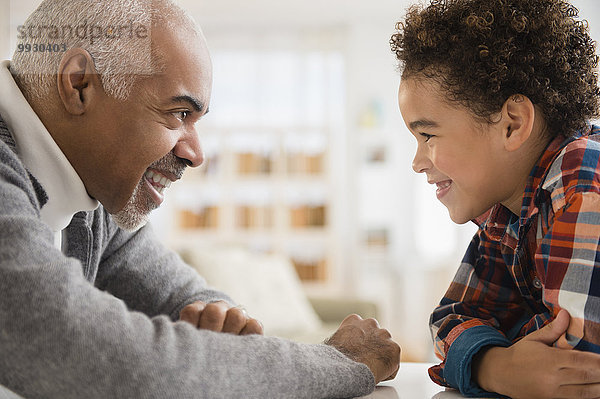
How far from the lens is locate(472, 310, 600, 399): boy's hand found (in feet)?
2.40

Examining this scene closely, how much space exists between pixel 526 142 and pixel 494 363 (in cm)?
37

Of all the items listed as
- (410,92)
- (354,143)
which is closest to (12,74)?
(410,92)

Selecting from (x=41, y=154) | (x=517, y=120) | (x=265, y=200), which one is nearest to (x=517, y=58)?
(x=517, y=120)

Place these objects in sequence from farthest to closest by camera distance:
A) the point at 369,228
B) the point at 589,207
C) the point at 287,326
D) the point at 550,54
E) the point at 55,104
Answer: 1. the point at 369,228
2. the point at 287,326
3. the point at 55,104
4. the point at 550,54
5. the point at 589,207

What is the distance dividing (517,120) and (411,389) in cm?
46

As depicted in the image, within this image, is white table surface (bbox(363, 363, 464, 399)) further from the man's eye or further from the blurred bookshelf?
the blurred bookshelf

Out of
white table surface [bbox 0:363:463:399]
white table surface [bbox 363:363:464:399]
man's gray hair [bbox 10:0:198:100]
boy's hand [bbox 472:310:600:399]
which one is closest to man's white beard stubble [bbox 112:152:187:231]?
man's gray hair [bbox 10:0:198:100]

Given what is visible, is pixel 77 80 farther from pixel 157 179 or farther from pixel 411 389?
pixel 411 389

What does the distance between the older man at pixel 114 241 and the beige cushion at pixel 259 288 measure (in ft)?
6.86

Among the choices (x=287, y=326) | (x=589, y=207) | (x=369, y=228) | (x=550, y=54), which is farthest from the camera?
(x=369, y=228)

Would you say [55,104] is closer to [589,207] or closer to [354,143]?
[589,207]

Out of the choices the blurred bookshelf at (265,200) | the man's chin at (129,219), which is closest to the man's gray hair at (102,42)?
the man's chin at (129,219)

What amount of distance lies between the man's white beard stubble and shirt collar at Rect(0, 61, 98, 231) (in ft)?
0.29

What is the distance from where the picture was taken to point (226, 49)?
227 inches
